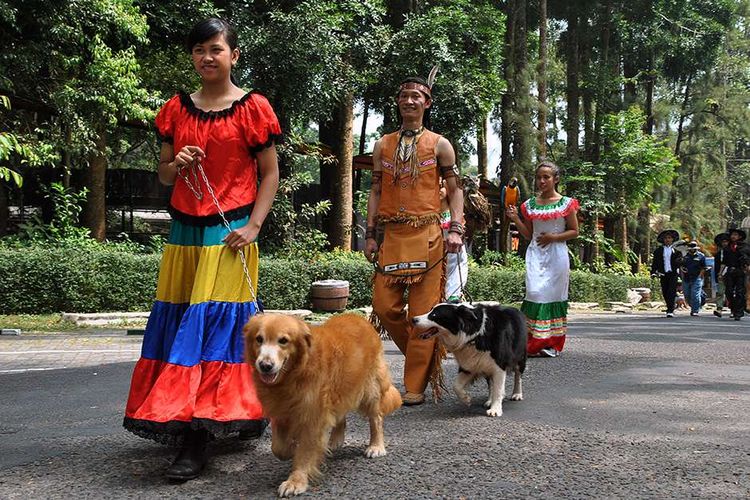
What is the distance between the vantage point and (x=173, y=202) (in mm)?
4312

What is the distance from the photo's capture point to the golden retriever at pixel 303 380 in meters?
3.64

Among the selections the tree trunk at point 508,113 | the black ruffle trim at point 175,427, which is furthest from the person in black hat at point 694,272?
the black ruffle trim at point 175,427

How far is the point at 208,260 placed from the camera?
4.13m

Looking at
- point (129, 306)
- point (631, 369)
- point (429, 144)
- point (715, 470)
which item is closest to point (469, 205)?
point (631, 369)

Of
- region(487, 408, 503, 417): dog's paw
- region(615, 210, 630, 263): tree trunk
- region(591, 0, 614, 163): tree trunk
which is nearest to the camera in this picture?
region(487, 408, 503, 417): dog's paw

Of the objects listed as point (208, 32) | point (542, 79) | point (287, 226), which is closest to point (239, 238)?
point (208, 32)

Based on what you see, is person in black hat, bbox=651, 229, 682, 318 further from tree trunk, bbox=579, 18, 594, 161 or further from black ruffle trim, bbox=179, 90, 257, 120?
tree trunk, bbox=579, 18, 594, 161

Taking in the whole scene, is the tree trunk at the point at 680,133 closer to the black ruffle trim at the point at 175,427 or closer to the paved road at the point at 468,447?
the paved road at the point at 468,447

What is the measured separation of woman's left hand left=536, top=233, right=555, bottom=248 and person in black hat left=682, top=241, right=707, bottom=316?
13.6 m

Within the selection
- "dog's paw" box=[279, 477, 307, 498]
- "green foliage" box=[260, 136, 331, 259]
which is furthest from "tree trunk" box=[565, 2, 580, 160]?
"dog's paw" box=[279, 477, 307, 498]

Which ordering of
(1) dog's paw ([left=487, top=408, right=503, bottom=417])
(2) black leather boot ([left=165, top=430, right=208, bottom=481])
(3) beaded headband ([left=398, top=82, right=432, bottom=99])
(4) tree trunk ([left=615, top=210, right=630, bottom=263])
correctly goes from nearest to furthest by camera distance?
(2) black leather boot ([left=165, top=430, right=208, bottom=481]), (1) dog's paw ([left=487, top=408, right=503, bottom=417]), (3) beaded headband ([left=398, top=82, right=432, bottom=99]), (4) tree trunk ([left=615, top=210, right=630, bottom=263])

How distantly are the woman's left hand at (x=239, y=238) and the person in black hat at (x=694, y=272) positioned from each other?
19245 millimetres

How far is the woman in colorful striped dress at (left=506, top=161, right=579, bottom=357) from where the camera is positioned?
9016 millimetres

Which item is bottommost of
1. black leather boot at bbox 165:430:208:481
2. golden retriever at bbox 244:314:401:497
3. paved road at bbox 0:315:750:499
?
paved road at bbox 0:315:750:499
